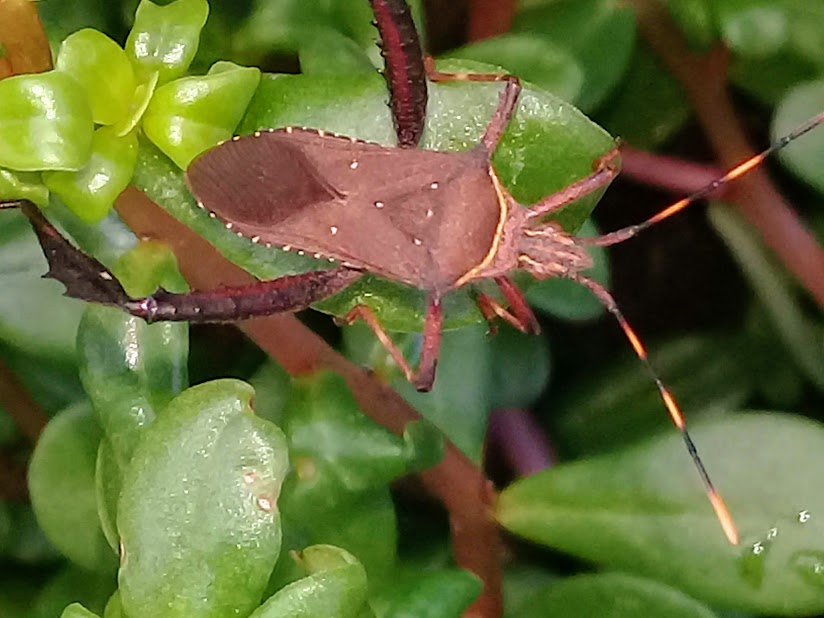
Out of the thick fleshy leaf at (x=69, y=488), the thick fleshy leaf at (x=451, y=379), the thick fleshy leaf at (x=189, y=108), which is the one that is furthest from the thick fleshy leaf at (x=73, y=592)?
the thick fleshy leaf at (x=189, y=108)

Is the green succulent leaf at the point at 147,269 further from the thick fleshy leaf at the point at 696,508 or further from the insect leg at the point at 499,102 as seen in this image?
the thick fleshy leaf at the point at 696,508

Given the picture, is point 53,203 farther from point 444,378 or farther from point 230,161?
point 444,378

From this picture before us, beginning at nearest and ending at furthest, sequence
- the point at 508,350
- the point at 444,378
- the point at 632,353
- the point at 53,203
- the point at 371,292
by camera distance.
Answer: the point at 53,203 < the point at 371,292 < the point at 444,378 < the point at 508,350 < the point at 632,353

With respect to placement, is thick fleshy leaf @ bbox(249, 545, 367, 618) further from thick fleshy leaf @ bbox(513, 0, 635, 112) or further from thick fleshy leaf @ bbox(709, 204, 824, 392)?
thick fleshy leaf @ bbox(709, 204, 824, 392)

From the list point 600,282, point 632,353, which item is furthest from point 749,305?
point 600,282

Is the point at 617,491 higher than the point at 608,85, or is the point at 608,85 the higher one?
the point at 608,85

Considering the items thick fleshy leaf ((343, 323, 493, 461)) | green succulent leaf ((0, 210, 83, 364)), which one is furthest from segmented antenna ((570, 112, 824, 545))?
green succulent leaf ((0, 210, 83, 364))

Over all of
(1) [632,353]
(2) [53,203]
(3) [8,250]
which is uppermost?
(2) [53,203]
